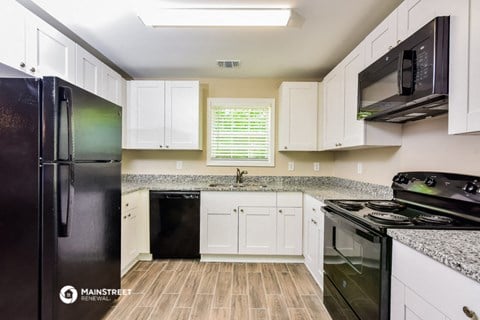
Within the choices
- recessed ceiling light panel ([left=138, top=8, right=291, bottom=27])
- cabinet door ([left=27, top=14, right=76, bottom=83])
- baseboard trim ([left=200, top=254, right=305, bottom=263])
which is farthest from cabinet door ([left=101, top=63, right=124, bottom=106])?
baseboard trim ([left=200, top=254, right=305, bottom=263])

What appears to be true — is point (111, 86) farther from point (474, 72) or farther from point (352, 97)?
point (474, 72)

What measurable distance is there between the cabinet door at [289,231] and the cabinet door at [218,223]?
515 mm

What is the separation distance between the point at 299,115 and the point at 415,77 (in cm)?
184

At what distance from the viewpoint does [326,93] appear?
111 inches

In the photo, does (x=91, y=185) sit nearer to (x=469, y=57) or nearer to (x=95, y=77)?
(x=95, y=77)

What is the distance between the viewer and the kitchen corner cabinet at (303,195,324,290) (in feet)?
7.35

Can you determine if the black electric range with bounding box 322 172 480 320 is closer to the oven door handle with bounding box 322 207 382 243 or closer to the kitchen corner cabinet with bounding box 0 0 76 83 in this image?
the oven door handle with bounding box 322 207 382 243

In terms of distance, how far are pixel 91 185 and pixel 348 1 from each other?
7.17 feet

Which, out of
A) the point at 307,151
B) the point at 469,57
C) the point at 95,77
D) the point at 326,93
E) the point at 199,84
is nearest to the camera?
the point at 469,57

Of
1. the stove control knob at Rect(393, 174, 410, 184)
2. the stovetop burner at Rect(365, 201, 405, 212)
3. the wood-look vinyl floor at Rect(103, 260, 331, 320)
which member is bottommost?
the wood-look vinyl floor at Rect(103, 260, 331, 320)

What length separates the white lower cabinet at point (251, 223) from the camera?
9.35ft

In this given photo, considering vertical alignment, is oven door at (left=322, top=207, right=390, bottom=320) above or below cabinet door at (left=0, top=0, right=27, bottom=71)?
below

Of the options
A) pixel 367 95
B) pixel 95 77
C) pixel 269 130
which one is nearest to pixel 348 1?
pixel 367 95

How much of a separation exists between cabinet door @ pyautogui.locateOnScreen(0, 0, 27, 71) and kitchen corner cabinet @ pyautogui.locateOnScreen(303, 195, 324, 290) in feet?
8.19
